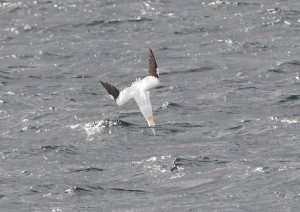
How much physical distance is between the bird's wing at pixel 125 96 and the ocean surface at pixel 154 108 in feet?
6.68

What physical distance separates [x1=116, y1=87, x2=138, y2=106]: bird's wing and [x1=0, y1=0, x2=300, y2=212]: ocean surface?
203 cm

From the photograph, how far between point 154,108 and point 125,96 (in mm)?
8136

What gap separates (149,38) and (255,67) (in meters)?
6.91

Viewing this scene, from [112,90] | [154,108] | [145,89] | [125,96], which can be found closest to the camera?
[112,90]

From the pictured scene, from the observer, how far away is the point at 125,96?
78.2 feet

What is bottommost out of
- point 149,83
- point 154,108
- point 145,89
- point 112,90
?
point 154,108

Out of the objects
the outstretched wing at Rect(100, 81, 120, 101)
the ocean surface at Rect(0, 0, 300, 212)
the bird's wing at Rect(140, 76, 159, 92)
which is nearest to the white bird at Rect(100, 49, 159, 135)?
the bird's wing at Rect(140, 76, 159, 92)

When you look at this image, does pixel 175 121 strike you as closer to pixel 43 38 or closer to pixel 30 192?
pixel 30 192

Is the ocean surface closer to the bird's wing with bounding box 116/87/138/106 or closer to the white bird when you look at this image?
the white bird

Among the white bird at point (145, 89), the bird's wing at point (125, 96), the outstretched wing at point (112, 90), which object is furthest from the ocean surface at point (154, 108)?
the outstretched wing at point (112, 90)

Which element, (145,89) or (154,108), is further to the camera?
(154,108)

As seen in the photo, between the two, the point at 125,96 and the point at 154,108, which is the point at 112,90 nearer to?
the point at 125,96

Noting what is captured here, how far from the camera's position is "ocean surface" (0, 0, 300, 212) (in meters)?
24.8

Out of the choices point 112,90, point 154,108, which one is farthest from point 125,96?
point 154,108
